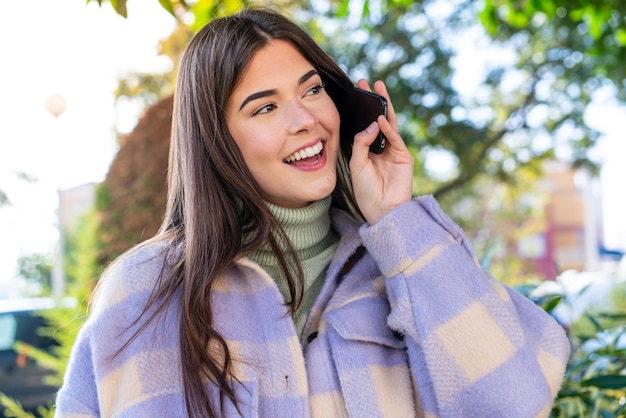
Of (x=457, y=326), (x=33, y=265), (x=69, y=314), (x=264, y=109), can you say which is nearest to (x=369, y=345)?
(x=457, y=326)

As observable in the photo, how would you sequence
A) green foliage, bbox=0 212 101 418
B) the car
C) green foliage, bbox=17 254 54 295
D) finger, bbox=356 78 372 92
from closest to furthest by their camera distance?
finger, bbox=356 78 372 92 → green foliage, bbox=0 212 101 418 → the car → green foliage, bbox=17 254 54 295

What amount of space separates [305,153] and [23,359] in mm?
5914

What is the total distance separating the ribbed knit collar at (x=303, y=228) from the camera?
213 centimetres

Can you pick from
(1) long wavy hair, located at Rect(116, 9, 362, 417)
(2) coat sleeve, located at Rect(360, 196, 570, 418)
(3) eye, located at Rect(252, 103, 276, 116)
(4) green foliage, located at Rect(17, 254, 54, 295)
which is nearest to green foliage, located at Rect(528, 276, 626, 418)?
(2) coat sleeve, located at Rect(360, 196, 570, 418)

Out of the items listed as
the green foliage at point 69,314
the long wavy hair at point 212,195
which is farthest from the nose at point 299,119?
the green foliage at point 69,314

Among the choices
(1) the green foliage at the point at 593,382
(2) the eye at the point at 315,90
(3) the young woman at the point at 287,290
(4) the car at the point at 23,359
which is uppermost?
(2) the eye at the point at 315,90

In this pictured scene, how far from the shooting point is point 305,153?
2.04 metres

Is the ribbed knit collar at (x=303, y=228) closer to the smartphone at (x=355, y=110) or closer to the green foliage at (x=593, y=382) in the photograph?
the smartphone at (x=355, y=110)

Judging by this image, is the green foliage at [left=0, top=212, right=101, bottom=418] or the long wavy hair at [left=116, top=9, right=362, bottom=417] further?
the green foliage at [left=0, top=212, right=101, bottom=418]

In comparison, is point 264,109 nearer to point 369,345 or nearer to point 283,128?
point 283,128

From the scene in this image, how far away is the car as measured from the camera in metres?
7.00

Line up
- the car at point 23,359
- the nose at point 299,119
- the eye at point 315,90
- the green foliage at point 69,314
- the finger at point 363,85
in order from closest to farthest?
the nose at point 299,119 < the eye at point 315,90 < the finger at point 363,85 < the green foliage at point 69,314 < the car at point 23,359

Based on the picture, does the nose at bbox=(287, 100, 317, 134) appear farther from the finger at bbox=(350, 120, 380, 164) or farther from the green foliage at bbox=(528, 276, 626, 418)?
the green foliage at bbox=(528, 276, 626, 418)

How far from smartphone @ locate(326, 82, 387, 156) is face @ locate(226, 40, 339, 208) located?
0.42 ft
